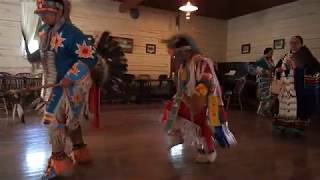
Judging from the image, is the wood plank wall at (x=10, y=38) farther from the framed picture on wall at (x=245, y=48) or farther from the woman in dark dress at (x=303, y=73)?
the framed picture on wall at (x=245, y=48)

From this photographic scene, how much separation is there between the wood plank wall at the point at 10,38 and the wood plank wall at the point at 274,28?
6120 mm

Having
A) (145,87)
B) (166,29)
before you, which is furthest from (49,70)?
(166,29)

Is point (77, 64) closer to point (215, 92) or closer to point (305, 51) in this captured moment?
point (215, 92)

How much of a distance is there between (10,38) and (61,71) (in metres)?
5.99

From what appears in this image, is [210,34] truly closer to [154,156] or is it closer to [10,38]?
[10,38]

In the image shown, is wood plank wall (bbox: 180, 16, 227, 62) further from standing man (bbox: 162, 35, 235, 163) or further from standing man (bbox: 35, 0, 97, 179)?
standing man (bbox: 35, 0, 97, 179)

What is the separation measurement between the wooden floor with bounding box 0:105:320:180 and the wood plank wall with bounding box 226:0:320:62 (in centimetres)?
401

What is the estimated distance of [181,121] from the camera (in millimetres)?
3006

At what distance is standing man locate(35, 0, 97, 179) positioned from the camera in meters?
2.31

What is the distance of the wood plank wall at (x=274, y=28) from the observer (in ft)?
26.3

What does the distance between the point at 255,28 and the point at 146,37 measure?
10.1 feet

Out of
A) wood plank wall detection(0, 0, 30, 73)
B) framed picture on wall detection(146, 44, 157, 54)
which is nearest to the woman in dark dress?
framed picture on wall detection(146, 44, 157, 54)

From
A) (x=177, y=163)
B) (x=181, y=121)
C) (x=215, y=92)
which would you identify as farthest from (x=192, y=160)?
(x=215, y=92)

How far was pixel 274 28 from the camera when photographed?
9.09 m
